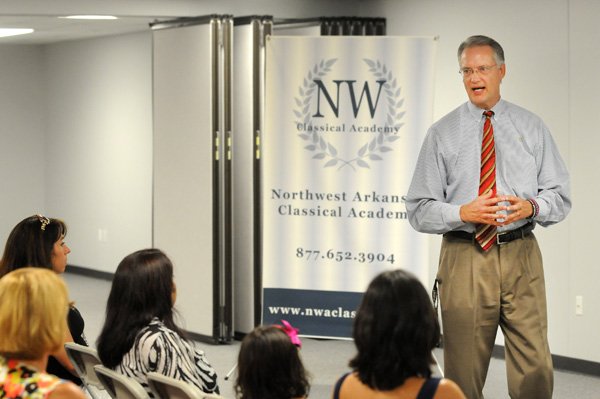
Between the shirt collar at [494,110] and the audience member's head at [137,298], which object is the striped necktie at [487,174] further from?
the audience member's head at [137,298]

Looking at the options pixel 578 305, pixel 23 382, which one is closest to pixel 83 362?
pixel 23 382

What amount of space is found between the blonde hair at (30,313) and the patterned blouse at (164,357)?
103 centimetres

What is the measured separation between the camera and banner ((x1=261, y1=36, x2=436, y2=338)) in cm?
635

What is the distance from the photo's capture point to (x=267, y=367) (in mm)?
2922

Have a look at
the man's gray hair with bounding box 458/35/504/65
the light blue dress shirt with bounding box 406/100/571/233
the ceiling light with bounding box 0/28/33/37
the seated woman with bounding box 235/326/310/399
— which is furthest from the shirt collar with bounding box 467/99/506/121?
the ceiling light with bounding box 0/28/33/37

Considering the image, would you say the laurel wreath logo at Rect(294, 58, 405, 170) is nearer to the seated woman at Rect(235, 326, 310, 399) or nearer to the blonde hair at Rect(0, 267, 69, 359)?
the seated woman at Rect(235, 326, 310, 399)

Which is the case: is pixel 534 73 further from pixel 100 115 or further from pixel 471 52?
pixel 100 115

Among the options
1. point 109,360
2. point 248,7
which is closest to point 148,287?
point 109,360

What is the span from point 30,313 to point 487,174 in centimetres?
203

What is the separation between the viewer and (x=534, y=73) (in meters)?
7.00

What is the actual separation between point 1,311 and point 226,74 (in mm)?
5338

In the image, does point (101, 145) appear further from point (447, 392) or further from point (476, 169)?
point (447, 392)

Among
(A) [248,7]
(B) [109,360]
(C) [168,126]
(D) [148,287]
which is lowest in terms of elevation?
(B) [109,360]

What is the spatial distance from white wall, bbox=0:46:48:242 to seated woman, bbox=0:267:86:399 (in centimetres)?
1094
